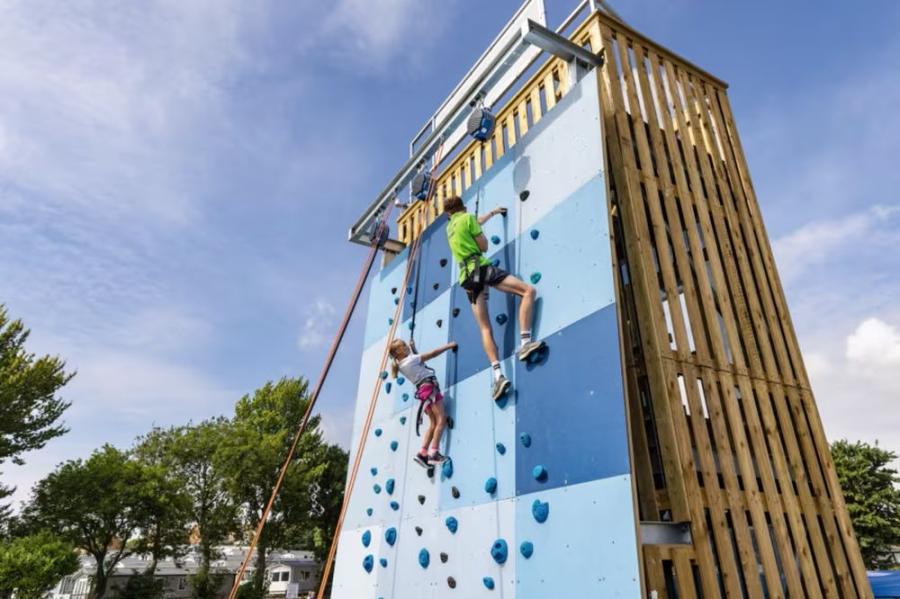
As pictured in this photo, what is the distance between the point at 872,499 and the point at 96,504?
26.4m

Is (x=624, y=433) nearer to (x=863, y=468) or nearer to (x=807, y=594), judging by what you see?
(x=807, y=594)

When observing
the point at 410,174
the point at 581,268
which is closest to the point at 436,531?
the point at 581,268

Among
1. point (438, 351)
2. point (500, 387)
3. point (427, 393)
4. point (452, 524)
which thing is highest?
point (438, 351)

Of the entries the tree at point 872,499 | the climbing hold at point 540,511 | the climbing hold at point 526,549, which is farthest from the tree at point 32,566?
the tree at point 872,499

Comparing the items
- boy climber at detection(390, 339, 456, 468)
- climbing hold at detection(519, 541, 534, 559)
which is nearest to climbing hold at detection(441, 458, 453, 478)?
boy climber at detection(390, 339, 456, 468)

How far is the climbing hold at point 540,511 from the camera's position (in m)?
3.29

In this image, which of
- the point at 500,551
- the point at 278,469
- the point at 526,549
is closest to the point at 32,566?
the point at 278,469

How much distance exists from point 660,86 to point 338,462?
22406 millimetres

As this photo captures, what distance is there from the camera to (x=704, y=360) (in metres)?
3.55

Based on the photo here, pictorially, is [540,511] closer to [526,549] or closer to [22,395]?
[526,549]

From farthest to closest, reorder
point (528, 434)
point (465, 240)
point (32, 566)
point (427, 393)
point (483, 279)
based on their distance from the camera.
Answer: point (32, 566)
point (427, 393)
point (465, 240)
point (483, 279)
point (528, 434)

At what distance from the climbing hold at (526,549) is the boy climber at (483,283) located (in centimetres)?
108

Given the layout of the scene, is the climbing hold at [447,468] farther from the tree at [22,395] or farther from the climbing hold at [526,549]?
the tree at [22,395]

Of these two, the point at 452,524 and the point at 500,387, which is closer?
the point at 500,387
